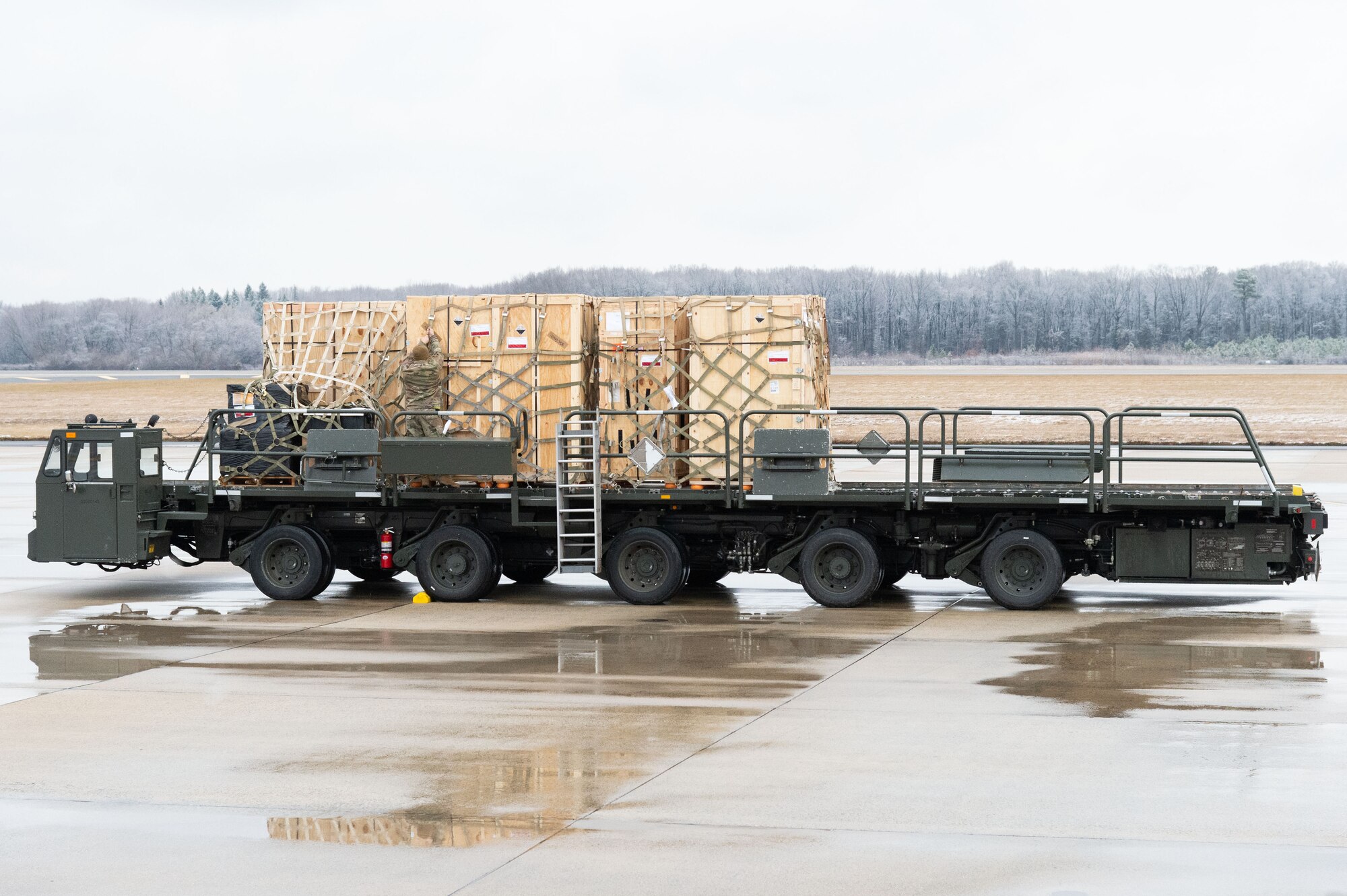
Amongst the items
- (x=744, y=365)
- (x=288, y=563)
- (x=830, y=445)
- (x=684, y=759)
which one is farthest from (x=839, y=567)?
(x=684, y=759)

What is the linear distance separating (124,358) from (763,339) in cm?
12241

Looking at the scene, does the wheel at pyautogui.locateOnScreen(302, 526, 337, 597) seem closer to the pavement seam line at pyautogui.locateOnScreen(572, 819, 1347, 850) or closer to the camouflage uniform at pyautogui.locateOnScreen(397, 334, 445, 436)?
the camouflage uniform at pyautogui.locateOnScreen(397, 334, 445, 436)

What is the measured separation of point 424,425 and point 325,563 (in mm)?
1885

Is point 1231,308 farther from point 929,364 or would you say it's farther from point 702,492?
point 702,492

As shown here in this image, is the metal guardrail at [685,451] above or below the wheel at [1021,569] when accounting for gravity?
above

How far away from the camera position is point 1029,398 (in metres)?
66.8

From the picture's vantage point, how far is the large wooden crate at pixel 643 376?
16.8 m

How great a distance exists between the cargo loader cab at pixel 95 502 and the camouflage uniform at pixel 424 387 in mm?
2931

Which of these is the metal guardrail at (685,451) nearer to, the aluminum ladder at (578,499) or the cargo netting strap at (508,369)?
the aluminum ladder at (578,499)

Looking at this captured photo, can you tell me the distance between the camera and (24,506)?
2817cm

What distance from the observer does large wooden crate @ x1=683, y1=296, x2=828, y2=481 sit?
1650 cm

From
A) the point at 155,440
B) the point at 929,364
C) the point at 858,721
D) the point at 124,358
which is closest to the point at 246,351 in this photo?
the point at 124,358

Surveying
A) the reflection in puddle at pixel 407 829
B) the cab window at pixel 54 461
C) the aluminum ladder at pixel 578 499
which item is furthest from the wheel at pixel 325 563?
the reflection in puddle at pixel 407 829

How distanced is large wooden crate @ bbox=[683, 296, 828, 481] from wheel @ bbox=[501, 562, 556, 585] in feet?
8.20
